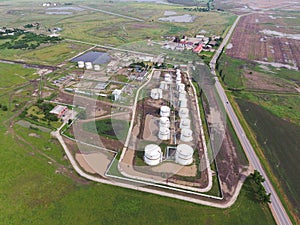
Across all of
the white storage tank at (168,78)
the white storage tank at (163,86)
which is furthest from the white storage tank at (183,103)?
the white storage tank at (168,78)

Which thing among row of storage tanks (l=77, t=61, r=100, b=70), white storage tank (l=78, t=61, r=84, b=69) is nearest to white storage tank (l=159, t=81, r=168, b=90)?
row of storage tanks (l=77, t=61, r=100, b=70)

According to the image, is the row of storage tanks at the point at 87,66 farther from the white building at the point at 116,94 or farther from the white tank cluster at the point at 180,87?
the white tank cluster at the point at 180,87

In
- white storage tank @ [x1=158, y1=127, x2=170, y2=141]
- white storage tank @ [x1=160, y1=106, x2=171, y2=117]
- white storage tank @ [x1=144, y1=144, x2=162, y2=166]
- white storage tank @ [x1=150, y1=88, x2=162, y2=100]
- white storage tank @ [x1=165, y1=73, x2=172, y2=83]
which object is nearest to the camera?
white storage tank @ [x1=144, y1=144, x2=162, y2=166]

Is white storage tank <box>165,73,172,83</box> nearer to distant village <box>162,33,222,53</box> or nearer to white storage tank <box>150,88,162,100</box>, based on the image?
white storage tank <box>150,88,162,100</box>

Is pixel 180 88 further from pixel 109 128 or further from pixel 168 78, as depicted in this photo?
pixel 109 128

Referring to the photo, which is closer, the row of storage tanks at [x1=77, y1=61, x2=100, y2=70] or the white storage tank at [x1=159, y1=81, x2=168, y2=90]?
the white storage tank at [x1=159, y1=81, x2=168, y2=90]

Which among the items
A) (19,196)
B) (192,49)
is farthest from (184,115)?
(192,49)
